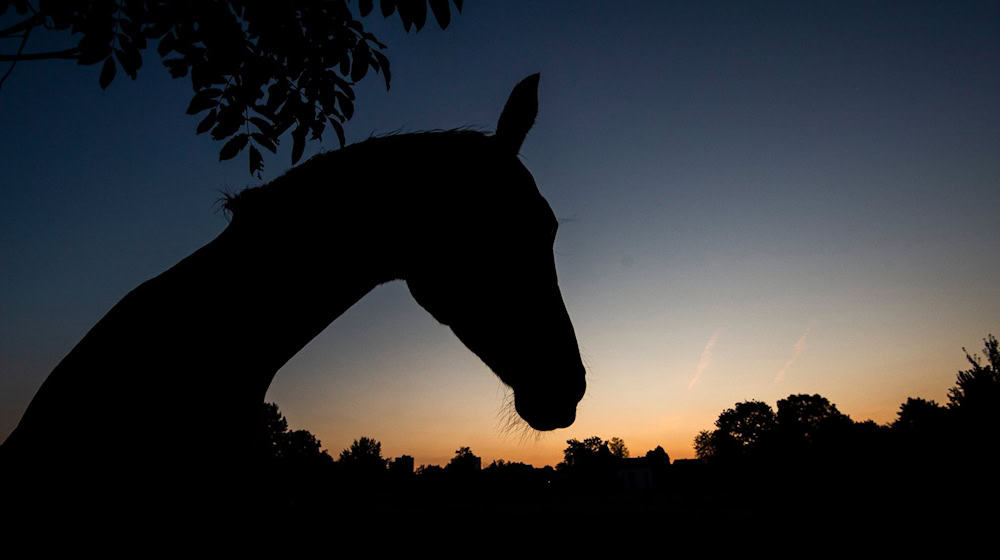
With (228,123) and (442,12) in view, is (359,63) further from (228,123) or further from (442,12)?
(442,12)

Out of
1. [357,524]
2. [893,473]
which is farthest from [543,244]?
[893,473]

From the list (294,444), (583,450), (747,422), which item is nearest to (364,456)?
(294,444)

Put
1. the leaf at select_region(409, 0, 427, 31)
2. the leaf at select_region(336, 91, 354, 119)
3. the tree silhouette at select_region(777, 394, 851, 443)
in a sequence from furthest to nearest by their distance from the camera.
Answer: the tree silhouette at select_region(777, 394, 851, 443), the leaf at select_region(336, 91, 354, 119), the leaf at select_region(409, 0, 427, 31)

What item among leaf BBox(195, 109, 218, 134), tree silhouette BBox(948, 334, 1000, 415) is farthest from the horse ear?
tree silhouette BBox(948, 334, 1000, 415)

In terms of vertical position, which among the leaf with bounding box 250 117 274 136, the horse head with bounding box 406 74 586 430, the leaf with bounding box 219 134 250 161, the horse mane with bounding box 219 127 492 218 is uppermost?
the leaf with bounding box 250 117 274 136

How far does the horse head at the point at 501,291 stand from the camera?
1.48m

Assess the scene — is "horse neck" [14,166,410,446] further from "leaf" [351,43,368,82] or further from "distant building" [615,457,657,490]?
"distant building" [615,457,657,490]

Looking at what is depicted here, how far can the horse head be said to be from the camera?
148cm

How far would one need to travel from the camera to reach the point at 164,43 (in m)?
2.71

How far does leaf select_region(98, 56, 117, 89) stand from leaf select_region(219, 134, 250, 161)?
68cm

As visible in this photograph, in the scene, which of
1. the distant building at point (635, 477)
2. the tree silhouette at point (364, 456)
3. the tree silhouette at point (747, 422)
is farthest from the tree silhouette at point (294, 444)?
the tree silhouette at point (747, 422)

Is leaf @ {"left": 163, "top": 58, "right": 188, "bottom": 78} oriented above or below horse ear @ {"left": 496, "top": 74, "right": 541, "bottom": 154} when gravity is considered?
above

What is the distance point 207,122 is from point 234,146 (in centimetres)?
27

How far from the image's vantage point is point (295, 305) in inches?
53.3
